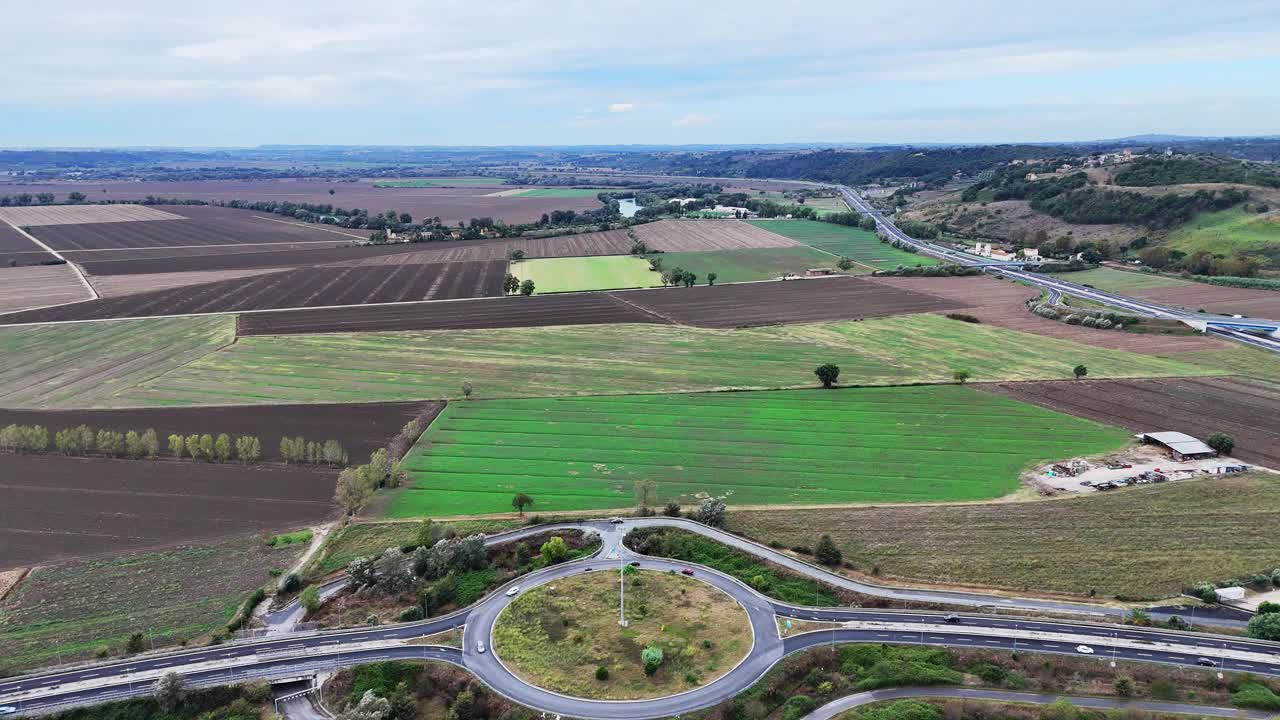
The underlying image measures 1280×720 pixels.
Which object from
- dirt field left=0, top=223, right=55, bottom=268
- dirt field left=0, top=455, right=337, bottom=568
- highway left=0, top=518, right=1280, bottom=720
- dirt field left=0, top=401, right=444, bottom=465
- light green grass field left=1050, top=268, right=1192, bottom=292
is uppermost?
dirt field left=0, top=223, right=55, bottom=268

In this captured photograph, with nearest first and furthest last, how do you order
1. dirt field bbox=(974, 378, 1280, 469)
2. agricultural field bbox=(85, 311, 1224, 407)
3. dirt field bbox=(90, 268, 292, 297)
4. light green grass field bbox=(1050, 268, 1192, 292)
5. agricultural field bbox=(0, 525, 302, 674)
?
agricultural field bbox=(0, 525, 302, 674)
dirt field bbox=(974, 378, 1280, 469)
agricultural field bbox=(85, 311, 1224, 407)
dirt field bbox=(90, 268, 292, 297)
light green grass field bbox=(1050, 268, 1192, 292)

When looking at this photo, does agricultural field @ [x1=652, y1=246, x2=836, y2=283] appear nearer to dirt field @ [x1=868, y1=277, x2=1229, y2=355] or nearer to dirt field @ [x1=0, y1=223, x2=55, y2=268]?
dirt field @ [x1=868, y1=277, x2=1229, y2=355]

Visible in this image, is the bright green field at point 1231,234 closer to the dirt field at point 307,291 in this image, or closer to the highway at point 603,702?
the highway at point 603,702

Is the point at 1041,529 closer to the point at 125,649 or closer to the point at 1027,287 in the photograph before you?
the point at 125,649

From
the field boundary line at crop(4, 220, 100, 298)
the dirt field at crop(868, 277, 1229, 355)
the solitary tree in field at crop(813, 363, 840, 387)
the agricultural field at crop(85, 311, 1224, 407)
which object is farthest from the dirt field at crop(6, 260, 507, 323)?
the dirt field at crop(868, 277, 1229, 355)

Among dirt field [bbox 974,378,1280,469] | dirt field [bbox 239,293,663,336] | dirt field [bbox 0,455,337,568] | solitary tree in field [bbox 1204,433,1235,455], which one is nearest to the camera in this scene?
dirt field [bbox 0,455,337,568]

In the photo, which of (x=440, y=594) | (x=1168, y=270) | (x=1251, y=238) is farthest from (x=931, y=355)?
(x=1251, y=238)

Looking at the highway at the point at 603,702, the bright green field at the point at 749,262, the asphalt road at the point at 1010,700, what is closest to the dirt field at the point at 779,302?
the bright green field at the point at 749,262

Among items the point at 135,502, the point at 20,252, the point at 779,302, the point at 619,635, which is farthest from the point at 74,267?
the point at 619,635
